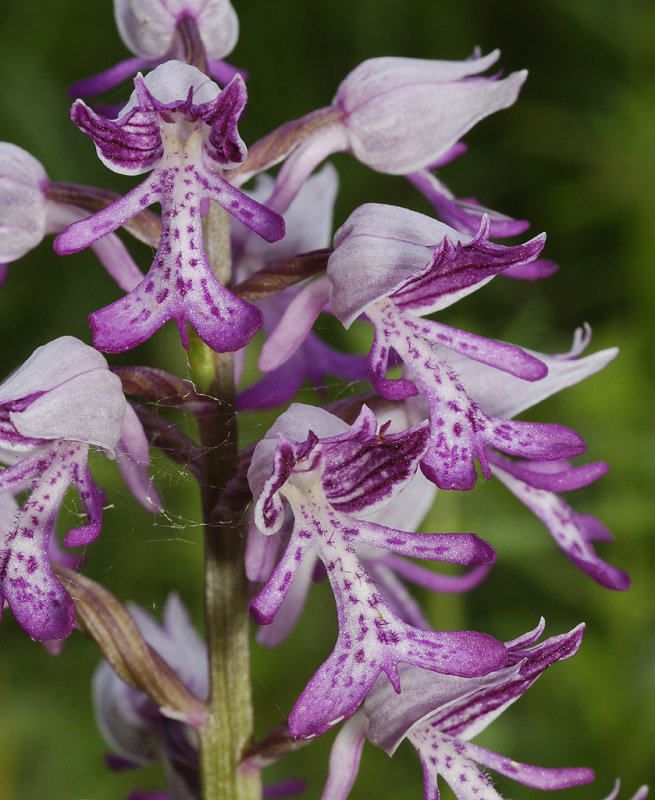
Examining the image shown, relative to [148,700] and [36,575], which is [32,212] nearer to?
[36,575]

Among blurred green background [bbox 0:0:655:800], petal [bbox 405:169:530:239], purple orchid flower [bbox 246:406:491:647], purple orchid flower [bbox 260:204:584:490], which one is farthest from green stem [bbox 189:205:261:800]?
blurred green background [bbox 0:0:655:800]

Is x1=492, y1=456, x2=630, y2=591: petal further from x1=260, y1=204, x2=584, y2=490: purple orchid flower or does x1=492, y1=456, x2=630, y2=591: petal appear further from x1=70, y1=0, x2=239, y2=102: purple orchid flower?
x1=70, y1=0, x2=239, y2=102: purple orchid flower

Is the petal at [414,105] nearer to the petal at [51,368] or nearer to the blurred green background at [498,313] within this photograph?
the petal at [51,368]

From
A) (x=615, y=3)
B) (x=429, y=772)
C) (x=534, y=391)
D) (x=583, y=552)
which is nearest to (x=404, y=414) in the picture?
(x=534, y=391)

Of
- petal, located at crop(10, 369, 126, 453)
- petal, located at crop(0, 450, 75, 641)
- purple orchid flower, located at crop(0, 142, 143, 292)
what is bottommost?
petal, located at crop(0, 450, 75, 641)

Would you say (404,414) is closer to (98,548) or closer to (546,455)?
(546,455)

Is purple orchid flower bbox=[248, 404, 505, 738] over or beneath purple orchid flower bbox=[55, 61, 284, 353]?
beneath

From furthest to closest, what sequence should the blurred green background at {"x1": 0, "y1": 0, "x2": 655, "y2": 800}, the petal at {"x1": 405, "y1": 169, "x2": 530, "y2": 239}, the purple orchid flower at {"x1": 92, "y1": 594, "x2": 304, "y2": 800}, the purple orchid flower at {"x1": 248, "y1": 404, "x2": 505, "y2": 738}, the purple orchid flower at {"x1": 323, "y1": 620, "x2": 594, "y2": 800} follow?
the blurred green background at {"x1": 0, "y1": 0, "x2": 655, "y2": 800}
the purple orchid flower at {"x1": 92, "y1": 594, "x2": 304, "y2": 800}
the petal at {"x1": 405, "y1": 169, "x2": 530, "y2": 239}
the purple orchid flower at {"x1": 323, "y1": 620, "x2": 594, "y2": 800}
the purple orchid flower at {"x1": 248, "y1": 404, "x2": 505, "y2": 738}
